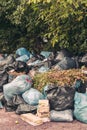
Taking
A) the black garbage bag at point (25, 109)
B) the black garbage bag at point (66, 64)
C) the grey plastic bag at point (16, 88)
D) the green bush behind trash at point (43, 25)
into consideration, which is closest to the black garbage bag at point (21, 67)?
the black garbage bag at point (66, 64)

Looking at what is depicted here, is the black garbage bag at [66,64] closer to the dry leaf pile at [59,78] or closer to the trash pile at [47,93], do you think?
the trash pile at [47,93]

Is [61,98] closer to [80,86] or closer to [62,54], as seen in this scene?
[80,86]

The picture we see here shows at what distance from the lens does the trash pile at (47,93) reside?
6.14 meters

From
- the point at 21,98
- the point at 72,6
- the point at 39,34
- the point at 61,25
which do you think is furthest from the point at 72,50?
the point at 21,98

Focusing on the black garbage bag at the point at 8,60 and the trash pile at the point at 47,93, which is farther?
the black garbage bag at the point at 8,60

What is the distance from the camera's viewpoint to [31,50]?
32.2ft

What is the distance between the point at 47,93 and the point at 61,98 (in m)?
0.31

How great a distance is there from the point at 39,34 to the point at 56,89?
3.48 m

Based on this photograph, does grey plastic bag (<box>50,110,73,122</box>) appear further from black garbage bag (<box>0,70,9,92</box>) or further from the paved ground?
black garbage bag (<box>0,70,9,92</box>)

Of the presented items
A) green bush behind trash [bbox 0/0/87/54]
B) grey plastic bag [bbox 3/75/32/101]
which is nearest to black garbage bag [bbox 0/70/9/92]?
grey plastic bag [bbox 3/75/32/101]

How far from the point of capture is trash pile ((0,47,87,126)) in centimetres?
614

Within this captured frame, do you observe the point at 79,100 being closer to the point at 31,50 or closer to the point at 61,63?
the point at 61,63

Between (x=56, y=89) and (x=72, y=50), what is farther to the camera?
(x=72, y=50)

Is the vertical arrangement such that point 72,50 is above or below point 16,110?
above
